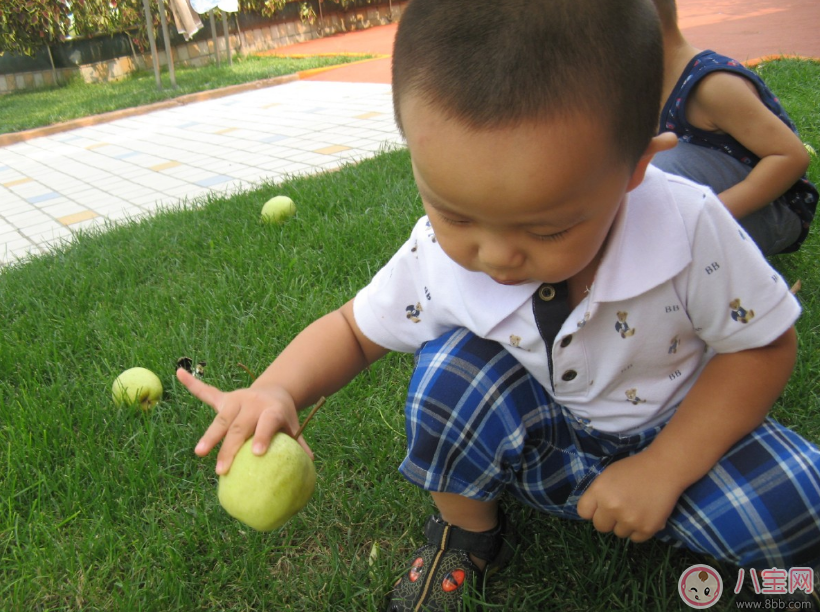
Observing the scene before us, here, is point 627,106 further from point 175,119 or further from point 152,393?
point 175,119

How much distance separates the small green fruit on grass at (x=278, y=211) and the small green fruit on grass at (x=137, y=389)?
138cm

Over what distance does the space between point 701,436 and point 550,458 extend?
28 centimetres

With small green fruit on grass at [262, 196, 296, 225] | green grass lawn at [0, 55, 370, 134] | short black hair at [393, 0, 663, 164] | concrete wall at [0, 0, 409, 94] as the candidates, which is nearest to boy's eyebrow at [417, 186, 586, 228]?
short black hair at [393, 0, 663, 164]

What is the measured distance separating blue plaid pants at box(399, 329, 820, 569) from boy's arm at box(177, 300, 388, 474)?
0.16 meters

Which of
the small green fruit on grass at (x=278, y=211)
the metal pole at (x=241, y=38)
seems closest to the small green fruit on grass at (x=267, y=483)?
the small green fruit on grass at (x=278, y=211)

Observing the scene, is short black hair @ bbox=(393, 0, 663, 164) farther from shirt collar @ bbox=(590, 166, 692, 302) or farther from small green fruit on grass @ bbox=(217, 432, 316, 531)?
small green fruit on grass @ bbox=(217, 432, 316, 531)

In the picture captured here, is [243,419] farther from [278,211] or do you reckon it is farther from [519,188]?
[278,211]

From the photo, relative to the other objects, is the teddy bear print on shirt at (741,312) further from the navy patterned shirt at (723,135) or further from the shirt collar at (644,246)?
the navy patterned shirt at (723,135)

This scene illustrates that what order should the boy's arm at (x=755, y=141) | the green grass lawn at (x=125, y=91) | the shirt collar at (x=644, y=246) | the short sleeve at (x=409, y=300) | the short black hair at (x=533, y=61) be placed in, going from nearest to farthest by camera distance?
the short black hair at (x=533, y=61)
the shirt collar at (x=644, y=246)
the short sleeve at (x=409, y=300)
the boy's arm at (x=755, y=141)
the green grass lawn at (x=125, y=91)

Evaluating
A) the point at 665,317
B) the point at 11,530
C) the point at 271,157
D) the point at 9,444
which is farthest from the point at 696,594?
the point at 271,157

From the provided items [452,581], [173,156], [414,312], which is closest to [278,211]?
[414,312]

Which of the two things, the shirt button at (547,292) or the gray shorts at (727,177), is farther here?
the gray shorts at (727,177)

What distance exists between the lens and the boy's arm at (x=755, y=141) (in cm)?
199

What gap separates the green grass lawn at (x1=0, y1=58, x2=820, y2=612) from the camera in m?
1.46
